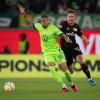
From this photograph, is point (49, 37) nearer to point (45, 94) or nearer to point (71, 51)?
point (71, 51)

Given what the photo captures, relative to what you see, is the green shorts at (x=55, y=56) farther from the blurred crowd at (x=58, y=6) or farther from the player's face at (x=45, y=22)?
the blurred crowd at (x=58, y=6)

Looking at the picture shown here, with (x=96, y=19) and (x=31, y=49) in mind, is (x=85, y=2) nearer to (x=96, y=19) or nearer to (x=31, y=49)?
(x=96, y=19)

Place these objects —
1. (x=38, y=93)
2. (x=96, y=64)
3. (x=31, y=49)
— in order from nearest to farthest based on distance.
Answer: (x=38, y=93), (x=96, y=64), (x=31, y=49)

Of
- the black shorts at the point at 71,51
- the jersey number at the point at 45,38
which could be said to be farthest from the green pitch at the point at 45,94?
the jersey number at the point at 45,38

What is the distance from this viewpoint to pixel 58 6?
88.0ft

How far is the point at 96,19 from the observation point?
2616cm

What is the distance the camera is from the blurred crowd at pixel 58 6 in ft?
87.7

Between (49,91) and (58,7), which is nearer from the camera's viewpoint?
(49,91)

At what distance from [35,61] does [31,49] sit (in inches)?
120

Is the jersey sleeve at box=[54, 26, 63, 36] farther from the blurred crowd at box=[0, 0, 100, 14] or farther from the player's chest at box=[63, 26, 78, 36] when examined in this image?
the blurred crowd at box=[0, 0, 100, 14]

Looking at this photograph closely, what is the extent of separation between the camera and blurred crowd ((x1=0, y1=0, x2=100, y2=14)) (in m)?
26.7

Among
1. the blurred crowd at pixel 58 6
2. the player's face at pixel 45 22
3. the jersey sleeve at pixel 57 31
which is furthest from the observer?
the blurred crowd at pixel 58 6

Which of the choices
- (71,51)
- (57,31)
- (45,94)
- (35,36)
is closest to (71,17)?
(57,31)

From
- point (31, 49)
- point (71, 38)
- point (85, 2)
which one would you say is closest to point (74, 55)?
point (71, 38)
